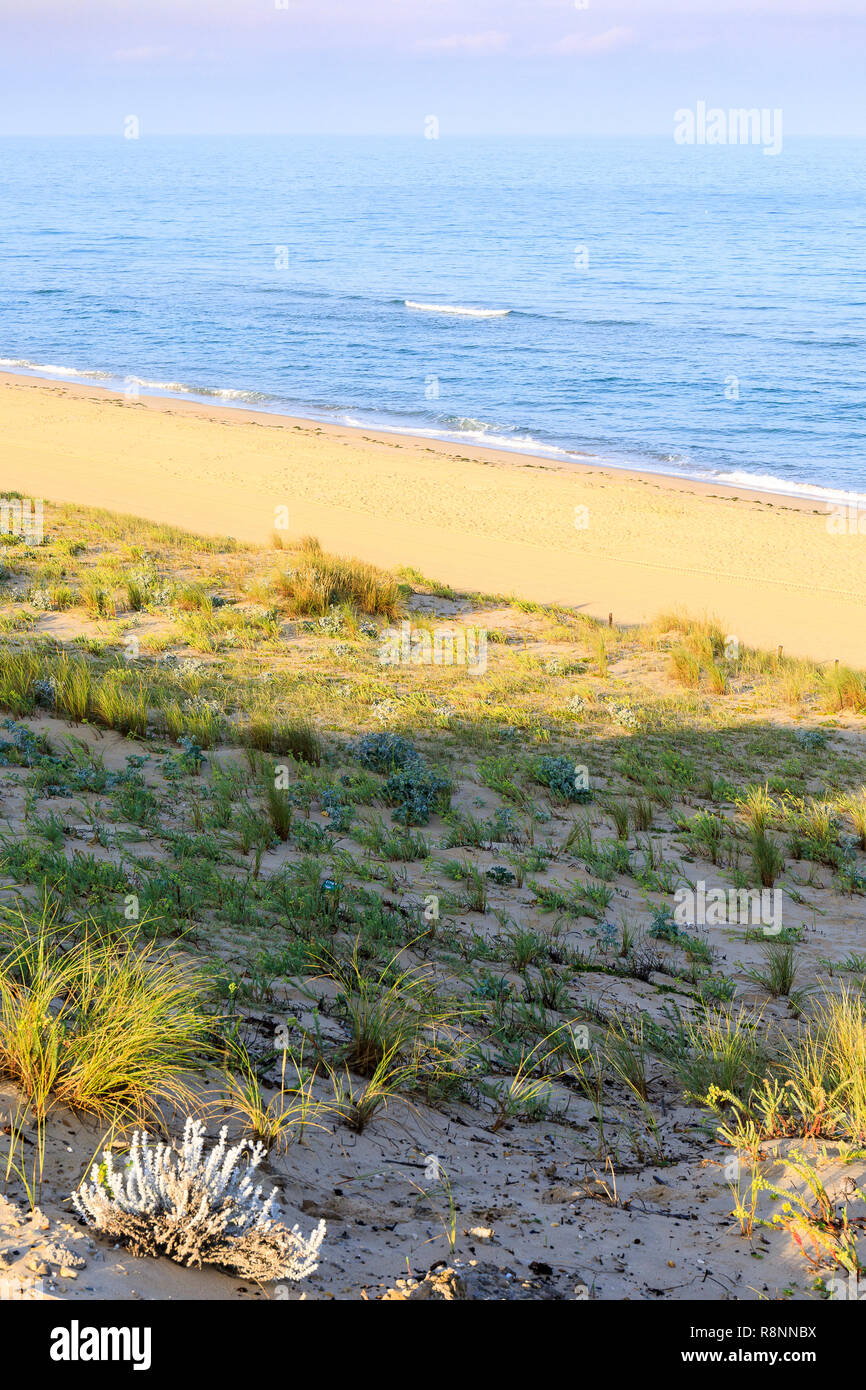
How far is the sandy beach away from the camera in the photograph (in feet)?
49.0

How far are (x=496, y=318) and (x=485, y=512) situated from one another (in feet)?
88.8

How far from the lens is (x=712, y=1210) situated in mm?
3225

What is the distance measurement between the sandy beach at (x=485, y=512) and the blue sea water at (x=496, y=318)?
4.08 meters

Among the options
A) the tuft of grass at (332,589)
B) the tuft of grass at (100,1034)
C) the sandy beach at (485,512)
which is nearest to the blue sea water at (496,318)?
the sandy beach at (485,512)

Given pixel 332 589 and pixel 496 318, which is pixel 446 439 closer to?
pixel 332 589

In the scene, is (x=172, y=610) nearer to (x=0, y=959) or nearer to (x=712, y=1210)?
(x=0, y=959)

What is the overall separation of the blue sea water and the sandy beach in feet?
13.4

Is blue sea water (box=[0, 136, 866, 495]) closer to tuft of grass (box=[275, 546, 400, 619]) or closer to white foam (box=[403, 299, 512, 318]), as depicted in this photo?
white foam (box=[403, 299, 512, 318])

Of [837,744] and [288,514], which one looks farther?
[288,514]

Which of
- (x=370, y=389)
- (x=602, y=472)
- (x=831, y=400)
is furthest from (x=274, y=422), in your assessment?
(x=831, y=400)

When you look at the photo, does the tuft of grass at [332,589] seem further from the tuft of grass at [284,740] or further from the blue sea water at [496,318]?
the blue sea water at [496,318]

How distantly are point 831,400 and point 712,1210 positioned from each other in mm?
31118

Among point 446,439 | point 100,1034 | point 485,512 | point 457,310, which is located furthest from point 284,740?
point 457,310

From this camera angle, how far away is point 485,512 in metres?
19.5
